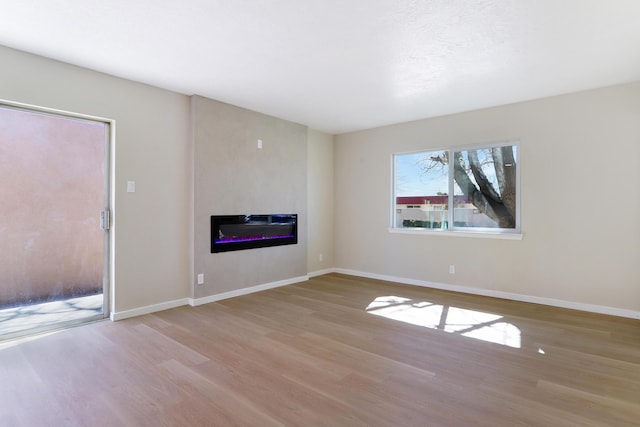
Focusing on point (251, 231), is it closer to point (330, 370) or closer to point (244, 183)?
point (244, 183)

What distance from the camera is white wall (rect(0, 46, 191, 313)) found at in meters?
3.17

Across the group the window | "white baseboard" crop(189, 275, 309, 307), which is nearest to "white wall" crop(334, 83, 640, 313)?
the window

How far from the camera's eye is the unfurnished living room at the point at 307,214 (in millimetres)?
2230

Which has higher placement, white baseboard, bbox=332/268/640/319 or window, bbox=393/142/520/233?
window, bbox=393/142/520/233

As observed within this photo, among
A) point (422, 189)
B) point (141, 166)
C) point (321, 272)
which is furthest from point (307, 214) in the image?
point (141, 166)

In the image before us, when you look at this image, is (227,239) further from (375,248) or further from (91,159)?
(375,248)

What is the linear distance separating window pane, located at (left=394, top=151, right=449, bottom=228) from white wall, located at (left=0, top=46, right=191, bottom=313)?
3.35 metres

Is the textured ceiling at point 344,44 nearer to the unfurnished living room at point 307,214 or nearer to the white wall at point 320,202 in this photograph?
the unfurnished living room at point 307,214

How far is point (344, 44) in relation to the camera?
9.17ft

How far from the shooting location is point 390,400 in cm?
206

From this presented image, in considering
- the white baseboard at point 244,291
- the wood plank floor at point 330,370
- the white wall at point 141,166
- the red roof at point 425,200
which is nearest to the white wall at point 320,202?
the white baseboard at point 244,291

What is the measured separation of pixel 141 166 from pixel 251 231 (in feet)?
5.46

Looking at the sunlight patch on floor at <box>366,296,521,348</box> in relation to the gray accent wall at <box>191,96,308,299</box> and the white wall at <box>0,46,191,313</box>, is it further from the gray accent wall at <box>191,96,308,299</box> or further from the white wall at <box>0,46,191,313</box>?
the white wall at <box>0,46,191,313</box>

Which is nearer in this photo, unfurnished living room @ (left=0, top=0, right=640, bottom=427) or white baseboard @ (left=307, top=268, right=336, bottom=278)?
unfurnished living room @ (left=0, top=0, right=640, bottom=427)
